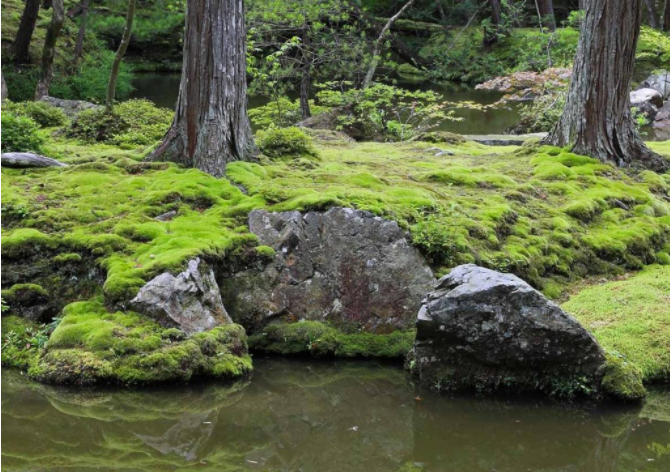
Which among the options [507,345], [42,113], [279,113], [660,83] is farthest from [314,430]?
A: [660,83]

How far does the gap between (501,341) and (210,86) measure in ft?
16.8

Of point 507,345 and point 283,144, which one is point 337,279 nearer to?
point 507,345

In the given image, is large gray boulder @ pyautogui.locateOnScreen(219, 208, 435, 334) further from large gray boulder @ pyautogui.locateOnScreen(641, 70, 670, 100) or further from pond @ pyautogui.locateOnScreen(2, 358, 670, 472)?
large gray boulder @ pyautogui.locateOnScreen(641, 70, 670, 100)

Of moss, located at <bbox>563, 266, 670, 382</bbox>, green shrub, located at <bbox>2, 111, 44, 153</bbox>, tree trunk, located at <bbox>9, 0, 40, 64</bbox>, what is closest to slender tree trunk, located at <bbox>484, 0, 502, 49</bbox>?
tree trunk, located at <bbox>9, 0, 40, 64</bbox>

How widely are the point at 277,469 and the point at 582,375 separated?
3003 mm

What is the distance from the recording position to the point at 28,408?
5.76 m

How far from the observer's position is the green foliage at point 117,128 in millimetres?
12078

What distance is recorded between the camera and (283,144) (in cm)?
1064

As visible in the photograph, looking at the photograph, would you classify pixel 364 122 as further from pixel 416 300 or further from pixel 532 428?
pixel 532 428

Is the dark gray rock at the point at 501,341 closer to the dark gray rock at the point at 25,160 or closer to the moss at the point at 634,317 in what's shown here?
the moss at the point at 634,317

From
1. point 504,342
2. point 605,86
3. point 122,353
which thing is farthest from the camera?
point 605,86

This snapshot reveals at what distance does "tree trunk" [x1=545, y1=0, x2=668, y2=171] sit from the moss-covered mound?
7.29m

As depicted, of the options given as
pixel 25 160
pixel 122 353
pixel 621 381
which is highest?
pixel 25 160

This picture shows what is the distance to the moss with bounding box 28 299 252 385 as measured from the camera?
6.25 meters
